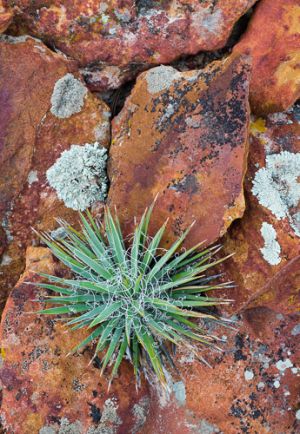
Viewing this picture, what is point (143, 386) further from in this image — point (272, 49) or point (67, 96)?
point (272, 49)

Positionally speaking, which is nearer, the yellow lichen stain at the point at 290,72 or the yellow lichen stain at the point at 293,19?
the yellow lichen stain at the point at 290,72

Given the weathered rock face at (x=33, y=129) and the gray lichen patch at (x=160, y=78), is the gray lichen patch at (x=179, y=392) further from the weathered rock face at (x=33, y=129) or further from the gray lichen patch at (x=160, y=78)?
→ the gray lichen patch at (x=160, y=78)

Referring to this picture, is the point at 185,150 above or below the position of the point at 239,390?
above


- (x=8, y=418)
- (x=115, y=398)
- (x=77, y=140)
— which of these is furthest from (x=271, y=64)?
(x=8, y=418)

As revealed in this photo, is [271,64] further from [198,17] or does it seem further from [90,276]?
[90,276]

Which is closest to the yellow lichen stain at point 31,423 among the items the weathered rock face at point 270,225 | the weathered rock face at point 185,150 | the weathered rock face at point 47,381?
the weathered rock face at point 47,381

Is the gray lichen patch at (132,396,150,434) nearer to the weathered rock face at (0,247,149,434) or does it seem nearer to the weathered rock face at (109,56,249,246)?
the weathered rock face at (0,247,149,434)

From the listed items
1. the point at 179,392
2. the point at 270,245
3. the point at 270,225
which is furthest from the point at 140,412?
the point at 270,225
